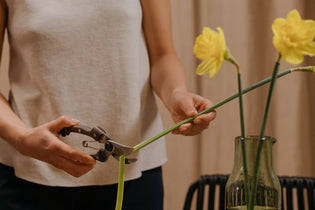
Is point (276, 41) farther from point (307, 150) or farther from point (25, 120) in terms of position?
point (307, 150)

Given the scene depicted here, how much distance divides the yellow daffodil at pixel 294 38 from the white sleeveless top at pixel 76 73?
1.81 ft

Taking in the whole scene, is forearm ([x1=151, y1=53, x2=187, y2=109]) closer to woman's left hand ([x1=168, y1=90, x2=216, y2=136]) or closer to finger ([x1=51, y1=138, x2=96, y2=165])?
woman's left hand ([x1=168, y1=90, x2=216, y2=136])

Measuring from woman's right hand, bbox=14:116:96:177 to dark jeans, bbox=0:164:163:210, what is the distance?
0.15m

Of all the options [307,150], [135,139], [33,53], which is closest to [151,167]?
[135,139]

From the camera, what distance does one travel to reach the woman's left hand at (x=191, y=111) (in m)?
0.70

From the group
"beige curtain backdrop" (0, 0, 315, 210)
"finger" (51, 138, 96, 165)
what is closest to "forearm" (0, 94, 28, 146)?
"finger" (51, 138, 96, 165)

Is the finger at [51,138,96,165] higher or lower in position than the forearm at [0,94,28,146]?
lower

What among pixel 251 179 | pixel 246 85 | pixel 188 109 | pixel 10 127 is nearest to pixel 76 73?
pixel 10 127

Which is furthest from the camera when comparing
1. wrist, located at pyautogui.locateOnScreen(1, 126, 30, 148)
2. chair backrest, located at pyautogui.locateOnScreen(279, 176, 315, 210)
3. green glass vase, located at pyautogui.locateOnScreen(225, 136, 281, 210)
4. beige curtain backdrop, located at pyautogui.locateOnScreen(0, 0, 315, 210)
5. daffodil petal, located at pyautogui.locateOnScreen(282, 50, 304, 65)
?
beige curtain backdrop, located at pyautogui.locateOnScreen(0, 0, 315, 210)

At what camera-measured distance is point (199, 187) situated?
116cm

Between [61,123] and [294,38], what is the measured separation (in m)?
0.41

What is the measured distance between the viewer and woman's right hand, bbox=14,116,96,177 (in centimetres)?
68

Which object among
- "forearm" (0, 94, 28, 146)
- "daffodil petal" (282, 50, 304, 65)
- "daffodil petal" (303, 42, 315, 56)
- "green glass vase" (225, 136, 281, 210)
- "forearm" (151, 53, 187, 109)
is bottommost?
"green glass vase" (225, 136, 281, 210)

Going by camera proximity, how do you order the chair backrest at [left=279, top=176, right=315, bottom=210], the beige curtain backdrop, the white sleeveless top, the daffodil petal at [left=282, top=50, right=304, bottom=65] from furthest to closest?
the beige curtain backdrop, the chair backrest at [left=279, top=176, right=315, bottom=210], the white sleeveless top, the daffodil petal at [left=282, top=50, right=304, bottom=65]
